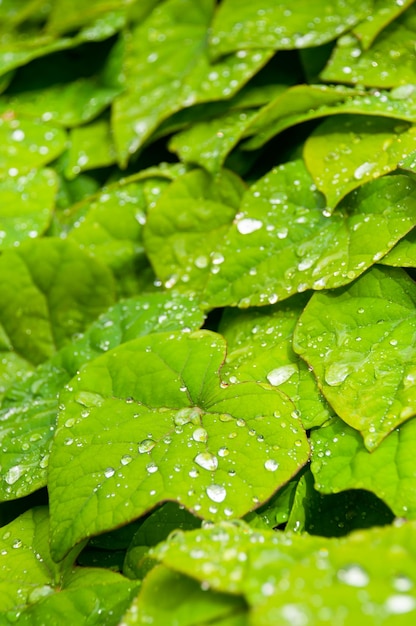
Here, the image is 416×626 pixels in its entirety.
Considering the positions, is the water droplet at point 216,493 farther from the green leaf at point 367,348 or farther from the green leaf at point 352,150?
the green leaf at point 352,150

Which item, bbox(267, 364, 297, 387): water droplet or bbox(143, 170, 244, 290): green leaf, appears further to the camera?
bbox(143, 170, 244, 290): green leaf

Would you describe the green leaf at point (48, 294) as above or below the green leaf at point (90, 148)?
below

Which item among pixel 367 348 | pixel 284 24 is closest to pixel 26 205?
pixel 284 24

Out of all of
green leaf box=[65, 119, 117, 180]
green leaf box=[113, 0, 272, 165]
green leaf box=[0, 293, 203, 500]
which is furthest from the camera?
green leaf box=[65, 119, 117, 180]

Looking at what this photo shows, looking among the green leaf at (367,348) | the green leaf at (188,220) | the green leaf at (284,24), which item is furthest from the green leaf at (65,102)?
the green leaf at (367,348)

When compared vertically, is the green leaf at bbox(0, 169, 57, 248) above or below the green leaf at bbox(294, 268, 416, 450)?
above

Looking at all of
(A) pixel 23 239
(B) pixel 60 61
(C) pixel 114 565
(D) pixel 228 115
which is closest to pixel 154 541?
(C) pixel 114 565

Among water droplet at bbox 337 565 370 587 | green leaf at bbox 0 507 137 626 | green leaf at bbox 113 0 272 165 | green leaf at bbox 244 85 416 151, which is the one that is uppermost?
green leaf at bbox 113 0 272 165

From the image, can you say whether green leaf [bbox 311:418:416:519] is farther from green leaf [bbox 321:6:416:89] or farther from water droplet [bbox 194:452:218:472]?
green leaf [bbox 321:6:416:89]

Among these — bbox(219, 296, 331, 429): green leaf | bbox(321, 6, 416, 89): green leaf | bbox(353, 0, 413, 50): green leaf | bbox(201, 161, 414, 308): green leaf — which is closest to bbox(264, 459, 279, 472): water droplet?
bbox(219, 296, 331, 429): green leaf
